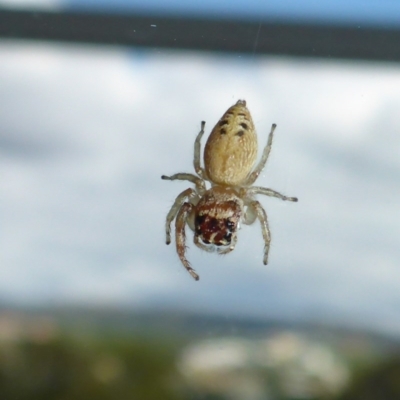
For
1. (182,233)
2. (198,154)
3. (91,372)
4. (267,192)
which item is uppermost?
(198,154)

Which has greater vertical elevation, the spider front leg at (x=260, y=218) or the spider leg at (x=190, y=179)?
the spider leg at (x=190, y=179)

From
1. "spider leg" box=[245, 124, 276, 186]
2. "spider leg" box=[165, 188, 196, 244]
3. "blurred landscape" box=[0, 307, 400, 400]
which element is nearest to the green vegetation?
"blurred landscape" box=[0, 307, 400, 400]

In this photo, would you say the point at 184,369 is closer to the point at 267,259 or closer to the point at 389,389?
the point at 389,389

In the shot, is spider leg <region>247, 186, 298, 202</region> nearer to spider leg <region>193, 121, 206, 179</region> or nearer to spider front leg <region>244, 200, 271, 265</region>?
spider front leg <region>244, 200, 271, 265</region>

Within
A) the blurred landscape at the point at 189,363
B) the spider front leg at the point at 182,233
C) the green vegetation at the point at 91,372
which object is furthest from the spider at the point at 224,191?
the green vegetation at the point at 91,372

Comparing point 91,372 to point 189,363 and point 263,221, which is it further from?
point 263,221

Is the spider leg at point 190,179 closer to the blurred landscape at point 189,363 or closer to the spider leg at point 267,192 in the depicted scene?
the spider leg at point 267,192

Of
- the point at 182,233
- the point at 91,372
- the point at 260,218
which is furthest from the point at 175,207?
the point at 91,372
